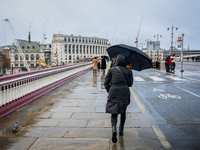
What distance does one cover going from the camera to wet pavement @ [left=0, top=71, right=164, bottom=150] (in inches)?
148

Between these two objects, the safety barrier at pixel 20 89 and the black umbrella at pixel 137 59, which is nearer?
the black umbrella at pixel 137 59

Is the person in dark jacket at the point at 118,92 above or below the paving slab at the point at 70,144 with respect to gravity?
above

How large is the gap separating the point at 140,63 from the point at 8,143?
11.8ft

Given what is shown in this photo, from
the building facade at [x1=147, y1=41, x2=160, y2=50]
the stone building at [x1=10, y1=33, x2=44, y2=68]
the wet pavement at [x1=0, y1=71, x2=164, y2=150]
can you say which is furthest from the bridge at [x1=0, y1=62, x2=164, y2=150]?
the stone building at [x1=10, y1=33, x2=44, y2=68]

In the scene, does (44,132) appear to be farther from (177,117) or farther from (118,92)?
(177,117)

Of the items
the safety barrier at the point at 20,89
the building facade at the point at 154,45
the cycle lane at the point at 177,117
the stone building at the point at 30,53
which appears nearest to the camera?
the cycle lane at the point at 177,117

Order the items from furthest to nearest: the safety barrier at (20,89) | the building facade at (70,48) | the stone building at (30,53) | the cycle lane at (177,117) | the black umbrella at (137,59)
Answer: the building facade at (70,48) < the stone building at (30,53) < the safety barrier at (20,89) < the black umbrella at (137,59) < the cycle lane at (177,117)

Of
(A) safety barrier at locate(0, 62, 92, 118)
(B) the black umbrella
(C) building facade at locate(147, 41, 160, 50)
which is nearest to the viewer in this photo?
(B) the black umbrella

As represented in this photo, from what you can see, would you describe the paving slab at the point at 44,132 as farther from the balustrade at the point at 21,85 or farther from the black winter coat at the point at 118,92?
the balustrade at the point at 21,85

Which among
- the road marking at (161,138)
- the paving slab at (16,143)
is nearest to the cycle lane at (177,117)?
the road marking at (161,138)

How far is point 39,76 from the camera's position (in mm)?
8695

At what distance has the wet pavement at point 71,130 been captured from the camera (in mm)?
3758

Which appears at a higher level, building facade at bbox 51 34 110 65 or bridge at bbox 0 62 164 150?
building facade at bbox 51 34 110 65

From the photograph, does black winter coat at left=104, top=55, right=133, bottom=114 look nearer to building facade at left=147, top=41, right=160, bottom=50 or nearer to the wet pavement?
the wet pavement
